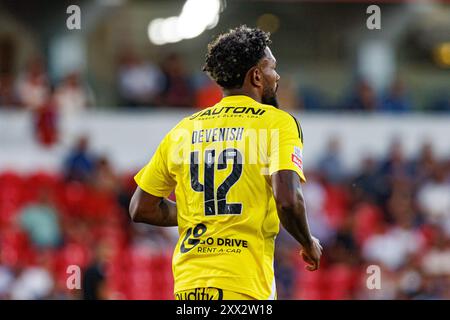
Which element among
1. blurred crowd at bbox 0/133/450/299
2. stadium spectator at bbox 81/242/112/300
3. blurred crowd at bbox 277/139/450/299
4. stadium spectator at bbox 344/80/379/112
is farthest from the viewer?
stadium spectator at bbox 344/80/379/112

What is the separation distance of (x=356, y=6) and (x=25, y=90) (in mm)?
6097

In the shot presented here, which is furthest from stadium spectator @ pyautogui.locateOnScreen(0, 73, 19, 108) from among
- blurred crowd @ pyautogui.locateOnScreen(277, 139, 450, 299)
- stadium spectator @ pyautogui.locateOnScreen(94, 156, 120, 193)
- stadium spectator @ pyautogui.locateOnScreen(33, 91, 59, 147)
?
blurred crowd @ pyautogui.locateOnScreen(277, 139, 450, 299)

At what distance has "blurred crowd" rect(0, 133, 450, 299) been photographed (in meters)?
13.1

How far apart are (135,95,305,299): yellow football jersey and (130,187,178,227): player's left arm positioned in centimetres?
30

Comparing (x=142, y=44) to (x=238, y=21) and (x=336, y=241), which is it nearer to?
(x=238, y=21)

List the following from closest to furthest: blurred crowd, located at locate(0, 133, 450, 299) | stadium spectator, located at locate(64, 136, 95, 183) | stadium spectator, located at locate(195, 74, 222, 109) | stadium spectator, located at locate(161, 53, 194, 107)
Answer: blurred crowd, located at locate(0, 133, 450, 299) → stadium spectator, located at locate(64, 136, 95, 183) → stadium spectator, located at locate(195, 74, 222, 109) → stadium spectator, located at locate(161, 53, 194, 107)

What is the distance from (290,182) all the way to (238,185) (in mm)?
273

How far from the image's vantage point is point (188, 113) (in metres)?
16.9

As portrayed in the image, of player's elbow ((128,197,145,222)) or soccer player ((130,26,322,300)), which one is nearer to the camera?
soccer player ((130,26,322,300))

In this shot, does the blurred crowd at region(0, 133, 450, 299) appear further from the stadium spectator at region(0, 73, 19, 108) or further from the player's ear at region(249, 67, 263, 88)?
the player's ear at region(249, 67, 263, 88)

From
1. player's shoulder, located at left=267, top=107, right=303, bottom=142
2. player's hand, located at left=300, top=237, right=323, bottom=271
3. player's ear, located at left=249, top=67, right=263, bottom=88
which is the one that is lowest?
player's hand, located at left=300, top=237, right=323, bottom=271

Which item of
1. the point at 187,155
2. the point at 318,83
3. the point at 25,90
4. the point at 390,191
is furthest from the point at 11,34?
the point at 187,155

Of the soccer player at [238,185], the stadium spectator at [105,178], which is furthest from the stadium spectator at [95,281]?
the soccer player at [238,185]

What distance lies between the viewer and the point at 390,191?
50.5ft
